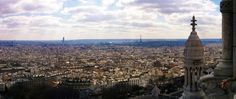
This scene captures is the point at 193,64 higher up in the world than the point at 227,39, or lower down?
lower down

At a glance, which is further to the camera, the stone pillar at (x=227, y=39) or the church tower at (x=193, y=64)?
the church tower at (x=193, y=64)

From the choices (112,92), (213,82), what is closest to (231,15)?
(213,82)

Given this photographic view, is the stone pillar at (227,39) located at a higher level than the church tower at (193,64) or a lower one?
higher

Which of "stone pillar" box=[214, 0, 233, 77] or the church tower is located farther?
the church tower

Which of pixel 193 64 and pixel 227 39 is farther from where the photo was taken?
pixel 193 64
